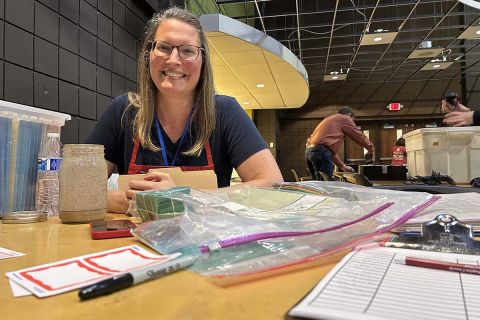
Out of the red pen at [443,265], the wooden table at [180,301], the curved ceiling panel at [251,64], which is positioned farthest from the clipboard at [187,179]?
the curved ceiling panel at [251,64]

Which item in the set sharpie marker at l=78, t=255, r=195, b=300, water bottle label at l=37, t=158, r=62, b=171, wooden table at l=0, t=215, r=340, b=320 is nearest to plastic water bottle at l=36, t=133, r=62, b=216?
water bottle label at l=37, t=158, r=62, b=171

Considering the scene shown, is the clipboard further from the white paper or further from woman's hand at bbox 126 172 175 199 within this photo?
the white paper

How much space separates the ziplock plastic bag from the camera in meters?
0.46

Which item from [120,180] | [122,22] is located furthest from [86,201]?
[122,22]

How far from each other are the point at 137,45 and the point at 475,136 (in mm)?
2728

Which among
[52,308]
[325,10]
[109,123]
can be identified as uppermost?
[325,10]

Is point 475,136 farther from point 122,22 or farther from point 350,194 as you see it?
point 122,22

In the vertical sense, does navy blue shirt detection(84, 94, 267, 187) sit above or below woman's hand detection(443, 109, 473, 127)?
below

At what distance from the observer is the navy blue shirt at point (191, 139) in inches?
54.6

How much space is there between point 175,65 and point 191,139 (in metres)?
0.27

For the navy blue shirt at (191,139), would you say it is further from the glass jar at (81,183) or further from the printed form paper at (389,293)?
the printed form paper at (389,293)

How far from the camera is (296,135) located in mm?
12039

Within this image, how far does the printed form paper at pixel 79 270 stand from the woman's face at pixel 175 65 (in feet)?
2.87

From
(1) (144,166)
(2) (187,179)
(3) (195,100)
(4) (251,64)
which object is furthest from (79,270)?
(4) (251,64)
